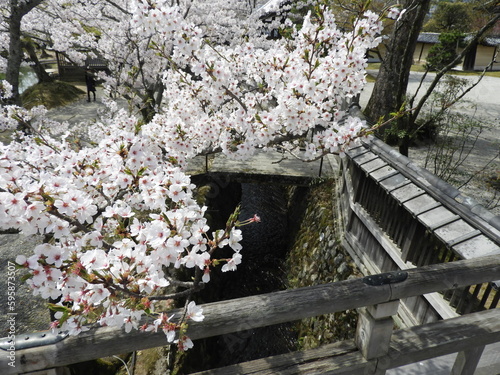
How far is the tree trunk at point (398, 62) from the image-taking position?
283 inches

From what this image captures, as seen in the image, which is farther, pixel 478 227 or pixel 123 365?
pixel 123 365

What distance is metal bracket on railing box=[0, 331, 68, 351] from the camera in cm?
148

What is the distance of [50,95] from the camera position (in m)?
17.0

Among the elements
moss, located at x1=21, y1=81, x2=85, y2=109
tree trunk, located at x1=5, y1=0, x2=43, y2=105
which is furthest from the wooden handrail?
moss, located at x1=21, y1=81, x2=85, y2=109

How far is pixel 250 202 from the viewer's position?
12.3 meters

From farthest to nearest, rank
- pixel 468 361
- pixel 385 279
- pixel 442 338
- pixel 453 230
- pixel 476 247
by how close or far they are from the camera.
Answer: pixel 453 230 → pixel 476 247 → pixel 468 361 → pixel 442 338 → pixel 385 279

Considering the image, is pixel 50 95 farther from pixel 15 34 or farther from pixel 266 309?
pixel 266 309

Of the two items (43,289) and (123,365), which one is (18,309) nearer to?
(123,365)

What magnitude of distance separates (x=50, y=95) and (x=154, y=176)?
1836 cm

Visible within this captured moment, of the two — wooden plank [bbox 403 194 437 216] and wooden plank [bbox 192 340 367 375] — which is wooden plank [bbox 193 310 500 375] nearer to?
wooden plank [bbox 192 340 367 375]

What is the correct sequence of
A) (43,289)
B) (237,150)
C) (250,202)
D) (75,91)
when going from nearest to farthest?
(43,289) → (237,150) → (250,202) → (75,91)

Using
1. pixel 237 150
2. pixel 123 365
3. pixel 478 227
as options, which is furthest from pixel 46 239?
pixel 478 227

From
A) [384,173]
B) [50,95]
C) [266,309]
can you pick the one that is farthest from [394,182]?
[50,95]

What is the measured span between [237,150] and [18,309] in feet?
15.9
